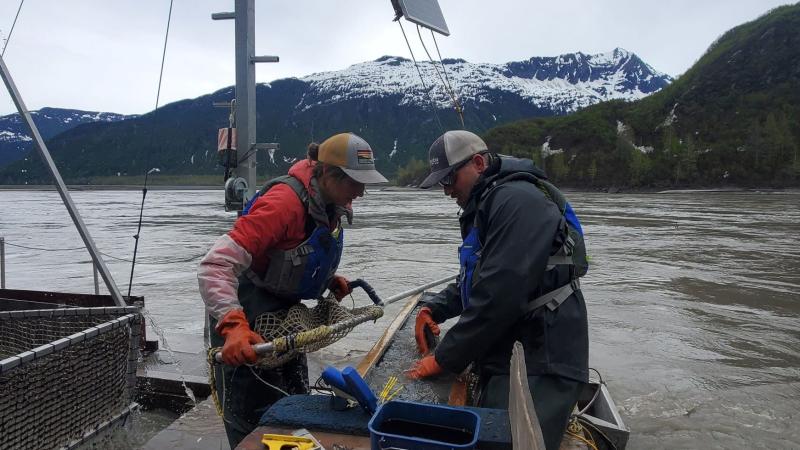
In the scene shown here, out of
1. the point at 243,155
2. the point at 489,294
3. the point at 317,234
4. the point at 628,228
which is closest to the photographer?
the point at 489,294

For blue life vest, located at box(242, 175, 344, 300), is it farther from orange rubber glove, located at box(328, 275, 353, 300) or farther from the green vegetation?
the green vegetation

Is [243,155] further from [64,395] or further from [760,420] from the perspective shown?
[760,420]

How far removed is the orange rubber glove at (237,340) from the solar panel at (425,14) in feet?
16.1

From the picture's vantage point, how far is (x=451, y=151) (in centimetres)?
333

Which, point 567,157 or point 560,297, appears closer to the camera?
point 560,297

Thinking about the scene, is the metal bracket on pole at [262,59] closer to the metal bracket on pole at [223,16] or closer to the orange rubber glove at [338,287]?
the metal bracket on pole at [223,16]

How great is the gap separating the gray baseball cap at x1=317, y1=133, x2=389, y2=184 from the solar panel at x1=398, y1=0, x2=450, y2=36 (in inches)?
154

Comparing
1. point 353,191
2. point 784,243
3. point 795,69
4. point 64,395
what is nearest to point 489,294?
point 353,191

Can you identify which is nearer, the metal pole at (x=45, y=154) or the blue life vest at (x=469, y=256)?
the blue life vest at (x=469, y=256)

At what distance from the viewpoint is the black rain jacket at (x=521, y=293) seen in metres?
2.83

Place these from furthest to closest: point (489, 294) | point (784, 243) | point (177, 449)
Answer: point (784, 243)
point (177, 449)
point (489, 294)

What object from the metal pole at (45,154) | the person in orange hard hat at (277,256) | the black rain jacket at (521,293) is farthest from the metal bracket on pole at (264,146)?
the black rain jacket at (521,293)

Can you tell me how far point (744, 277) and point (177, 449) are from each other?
1309cm

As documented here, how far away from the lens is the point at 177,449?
13.5 ft
